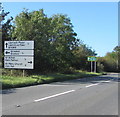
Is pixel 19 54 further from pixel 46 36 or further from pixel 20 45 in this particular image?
pixel 46 36

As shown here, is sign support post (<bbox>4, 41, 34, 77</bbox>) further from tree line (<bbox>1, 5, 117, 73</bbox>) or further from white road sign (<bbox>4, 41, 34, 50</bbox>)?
tree line (<bbox>1, 5, 117, 73</bbox>)

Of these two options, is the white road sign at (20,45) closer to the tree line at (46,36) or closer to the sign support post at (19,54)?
the sign support post at (19,54)

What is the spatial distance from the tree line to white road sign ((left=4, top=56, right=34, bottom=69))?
6562 millimetres

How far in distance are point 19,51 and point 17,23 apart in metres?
8.83

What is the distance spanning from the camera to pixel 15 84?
54.5ft

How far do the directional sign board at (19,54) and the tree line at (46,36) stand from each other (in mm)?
6552

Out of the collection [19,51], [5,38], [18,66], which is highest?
[5,38]

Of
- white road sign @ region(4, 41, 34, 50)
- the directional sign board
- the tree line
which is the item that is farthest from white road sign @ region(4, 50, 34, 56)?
the tree line

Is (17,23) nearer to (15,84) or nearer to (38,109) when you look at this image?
(15,84)

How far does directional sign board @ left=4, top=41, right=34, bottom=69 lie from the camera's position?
1834cm

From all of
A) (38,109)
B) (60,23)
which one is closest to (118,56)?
(60,23)

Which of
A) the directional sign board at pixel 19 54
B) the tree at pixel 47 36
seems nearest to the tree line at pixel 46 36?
the tree at pixel 47 36

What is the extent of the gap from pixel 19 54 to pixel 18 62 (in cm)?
77

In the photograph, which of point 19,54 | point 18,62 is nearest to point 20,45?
point 19,54
